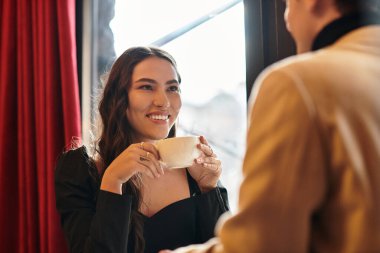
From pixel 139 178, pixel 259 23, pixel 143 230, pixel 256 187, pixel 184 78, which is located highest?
pixel 259 23

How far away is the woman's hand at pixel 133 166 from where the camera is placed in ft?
3.60

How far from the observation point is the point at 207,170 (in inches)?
50.4

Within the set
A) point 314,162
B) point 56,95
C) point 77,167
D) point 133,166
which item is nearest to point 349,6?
point 314,162

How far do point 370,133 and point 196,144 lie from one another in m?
0.56

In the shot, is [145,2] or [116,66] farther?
[145,2]

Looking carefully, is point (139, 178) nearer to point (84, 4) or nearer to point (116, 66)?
point (116, 66)

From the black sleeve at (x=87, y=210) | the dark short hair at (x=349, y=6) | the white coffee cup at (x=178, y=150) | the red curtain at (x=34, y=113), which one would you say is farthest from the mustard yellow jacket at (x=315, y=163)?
the red curtain at (x=34, y=113)

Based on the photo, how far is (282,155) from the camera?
53 centimetres

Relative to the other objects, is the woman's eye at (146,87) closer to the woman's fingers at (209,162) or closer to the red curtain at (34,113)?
the woman's fingers at (209,162)

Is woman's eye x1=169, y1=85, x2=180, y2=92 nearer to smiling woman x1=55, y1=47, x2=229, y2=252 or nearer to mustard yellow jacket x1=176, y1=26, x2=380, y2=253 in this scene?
smiling woman x1=55, y1=47, x2=229, y2=252

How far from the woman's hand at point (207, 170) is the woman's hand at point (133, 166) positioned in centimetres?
12

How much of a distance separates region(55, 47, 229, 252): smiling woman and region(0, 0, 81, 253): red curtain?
0.44 metres

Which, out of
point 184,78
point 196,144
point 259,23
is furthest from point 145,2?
point 196,144

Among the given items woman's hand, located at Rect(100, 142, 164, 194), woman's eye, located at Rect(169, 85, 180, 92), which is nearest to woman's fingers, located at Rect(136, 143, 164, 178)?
woman's hand, located at Rect(100, 142, 164, 194)
